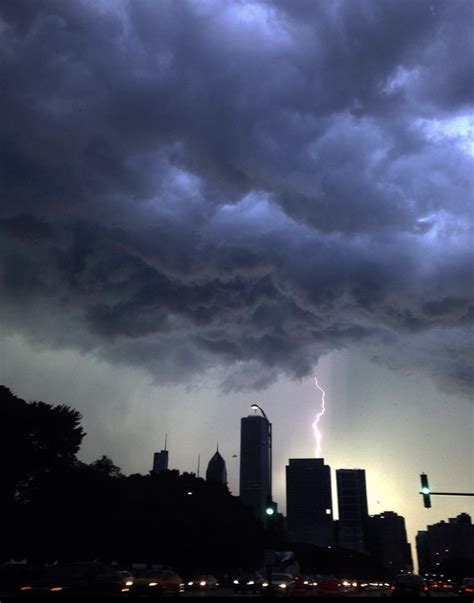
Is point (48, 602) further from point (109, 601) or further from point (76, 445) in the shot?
point (76, 445)

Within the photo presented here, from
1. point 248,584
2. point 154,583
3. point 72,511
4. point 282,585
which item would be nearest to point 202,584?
point 248,584

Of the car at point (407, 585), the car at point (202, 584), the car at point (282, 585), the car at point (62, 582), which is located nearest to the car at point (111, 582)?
the car at point (62, 582)

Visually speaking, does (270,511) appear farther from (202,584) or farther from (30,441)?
(30,441)

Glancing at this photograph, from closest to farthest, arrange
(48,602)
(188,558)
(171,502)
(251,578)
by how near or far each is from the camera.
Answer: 1. (48,602)
2. (251,578)
3. (188,558)
4. (171,502)

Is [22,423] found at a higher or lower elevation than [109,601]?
higher

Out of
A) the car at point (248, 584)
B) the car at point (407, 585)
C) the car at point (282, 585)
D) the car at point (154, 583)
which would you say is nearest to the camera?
the car at point (154, 583)

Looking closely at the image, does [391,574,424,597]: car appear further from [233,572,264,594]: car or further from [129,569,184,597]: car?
[129,569,184,597]: car

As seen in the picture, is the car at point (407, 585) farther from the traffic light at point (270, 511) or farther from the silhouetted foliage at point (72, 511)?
the silhouetted foliage at point (72, 511)

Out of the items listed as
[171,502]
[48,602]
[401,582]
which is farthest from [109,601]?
[171,502]
